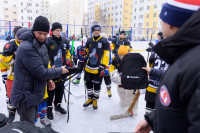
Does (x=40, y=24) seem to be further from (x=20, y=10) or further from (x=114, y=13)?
(x=20, y=10)

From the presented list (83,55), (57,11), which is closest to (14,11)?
(57,11)

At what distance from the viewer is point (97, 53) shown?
11.1 ft

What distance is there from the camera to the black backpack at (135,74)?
242 cm

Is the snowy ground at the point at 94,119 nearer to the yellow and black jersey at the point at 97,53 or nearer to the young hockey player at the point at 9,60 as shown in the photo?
the young hockey player at the point at 9,60

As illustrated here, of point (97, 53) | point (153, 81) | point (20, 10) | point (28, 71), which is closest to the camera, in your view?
point (28, 71)

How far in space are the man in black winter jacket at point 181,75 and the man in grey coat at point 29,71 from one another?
147 cm

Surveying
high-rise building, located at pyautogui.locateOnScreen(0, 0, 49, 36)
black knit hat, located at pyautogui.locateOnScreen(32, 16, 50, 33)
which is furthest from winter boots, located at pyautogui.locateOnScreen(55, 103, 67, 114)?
high-rise building, located at pyautogui.locateOnScreen(0, 0, 49, 36)

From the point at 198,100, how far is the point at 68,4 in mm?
69679

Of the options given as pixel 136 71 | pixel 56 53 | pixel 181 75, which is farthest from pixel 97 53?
pixel 181 75

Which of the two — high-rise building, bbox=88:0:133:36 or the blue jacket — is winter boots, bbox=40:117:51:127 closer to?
the blue jacket

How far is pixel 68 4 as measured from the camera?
6381 cm

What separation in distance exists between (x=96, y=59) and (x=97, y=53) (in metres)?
0.13

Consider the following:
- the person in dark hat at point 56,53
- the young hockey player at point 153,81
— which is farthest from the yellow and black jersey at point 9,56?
the young hockey player at point 153,81

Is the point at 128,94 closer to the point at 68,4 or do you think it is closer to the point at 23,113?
the point at 23,113
